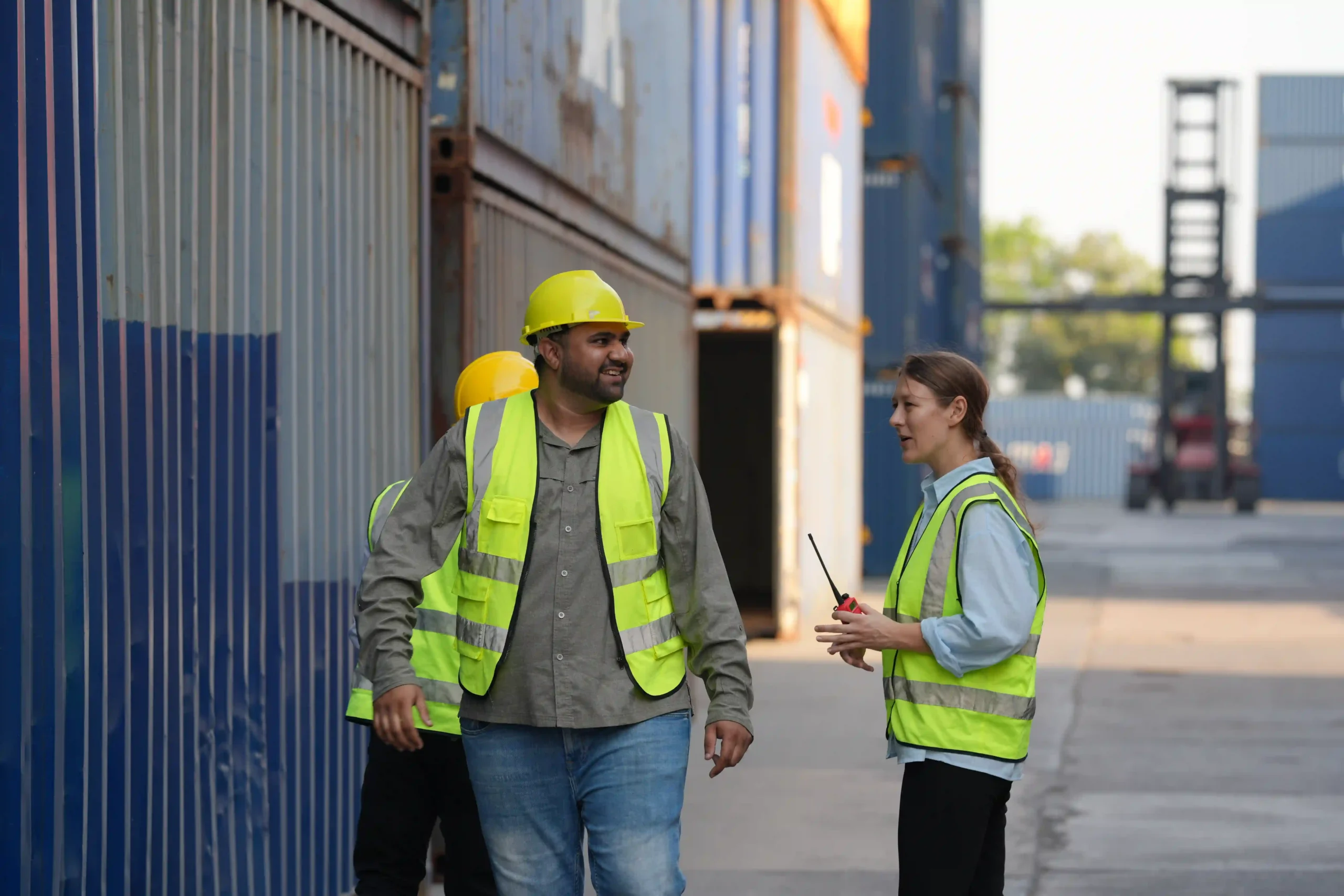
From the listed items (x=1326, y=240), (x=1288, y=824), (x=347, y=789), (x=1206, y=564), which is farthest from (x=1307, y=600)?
(x=1326, y=240)

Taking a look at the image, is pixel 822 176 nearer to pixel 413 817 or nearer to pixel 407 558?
pixel 413 817

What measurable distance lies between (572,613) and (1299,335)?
53.8 metres

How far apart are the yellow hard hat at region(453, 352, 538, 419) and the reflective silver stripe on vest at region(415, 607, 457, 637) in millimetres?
711

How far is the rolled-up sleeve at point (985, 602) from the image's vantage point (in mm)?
3688

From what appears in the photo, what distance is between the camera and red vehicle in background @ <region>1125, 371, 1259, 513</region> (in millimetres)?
42750

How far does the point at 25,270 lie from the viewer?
3785mm

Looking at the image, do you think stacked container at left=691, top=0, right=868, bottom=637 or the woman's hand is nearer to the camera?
the woman's hand

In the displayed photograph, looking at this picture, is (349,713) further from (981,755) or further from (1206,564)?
(1206,564)

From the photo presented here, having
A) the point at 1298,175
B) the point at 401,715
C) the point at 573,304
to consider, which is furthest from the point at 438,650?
the point at 1298,175

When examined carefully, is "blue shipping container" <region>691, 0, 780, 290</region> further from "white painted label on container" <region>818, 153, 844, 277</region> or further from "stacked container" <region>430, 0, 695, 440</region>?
"stacked container" <region>430, 0, 695, 440</region>

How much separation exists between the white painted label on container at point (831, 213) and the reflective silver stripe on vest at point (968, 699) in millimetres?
11839

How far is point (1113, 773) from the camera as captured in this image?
29.4ft

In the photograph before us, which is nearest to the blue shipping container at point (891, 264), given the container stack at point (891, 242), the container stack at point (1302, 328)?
the container stack at point (891, 242)

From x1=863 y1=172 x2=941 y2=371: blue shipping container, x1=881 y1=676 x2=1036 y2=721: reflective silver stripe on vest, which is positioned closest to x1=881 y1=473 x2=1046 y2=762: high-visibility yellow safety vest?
x1=881 y1=676 x2=1036 y2=721: reflective silver stripe on vest
